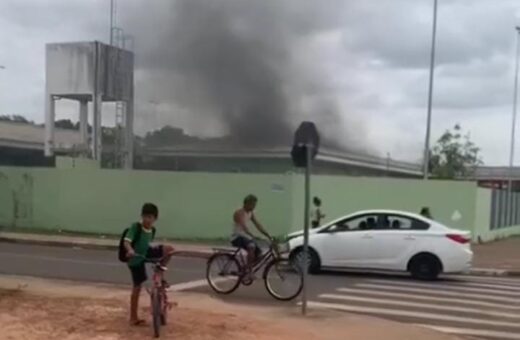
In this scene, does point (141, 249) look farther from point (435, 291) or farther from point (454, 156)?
point (454, 156)

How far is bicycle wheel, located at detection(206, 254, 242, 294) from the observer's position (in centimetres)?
1336

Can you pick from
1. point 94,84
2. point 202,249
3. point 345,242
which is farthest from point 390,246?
point 94,84

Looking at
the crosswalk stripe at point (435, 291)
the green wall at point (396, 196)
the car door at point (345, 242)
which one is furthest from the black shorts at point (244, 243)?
the green wall at point (396, 196)

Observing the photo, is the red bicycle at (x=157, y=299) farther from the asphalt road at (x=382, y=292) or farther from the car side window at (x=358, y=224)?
the car side window at (x=358, y=224)

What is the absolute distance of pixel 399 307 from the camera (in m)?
12.5

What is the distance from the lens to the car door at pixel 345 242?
55.4ft

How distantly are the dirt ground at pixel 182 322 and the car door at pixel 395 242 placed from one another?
5.18 metres

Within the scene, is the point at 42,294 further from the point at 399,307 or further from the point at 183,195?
the point at 183,195

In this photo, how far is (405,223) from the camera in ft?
55.6

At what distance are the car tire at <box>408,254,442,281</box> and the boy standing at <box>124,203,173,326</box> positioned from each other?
28.1 ft

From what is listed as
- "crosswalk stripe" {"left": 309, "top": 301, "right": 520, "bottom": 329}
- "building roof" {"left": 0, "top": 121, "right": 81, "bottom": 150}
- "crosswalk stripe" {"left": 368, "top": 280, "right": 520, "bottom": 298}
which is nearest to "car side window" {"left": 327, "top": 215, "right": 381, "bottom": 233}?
"crosswalk stripe" {"left": 368, "top": 280, "right": 520, "bottom": 298}

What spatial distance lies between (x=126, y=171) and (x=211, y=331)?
19.3m

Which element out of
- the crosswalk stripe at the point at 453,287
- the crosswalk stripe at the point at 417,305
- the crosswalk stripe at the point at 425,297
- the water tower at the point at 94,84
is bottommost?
the crosswalk stripe at the point at 453,287

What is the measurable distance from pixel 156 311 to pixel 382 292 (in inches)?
253
